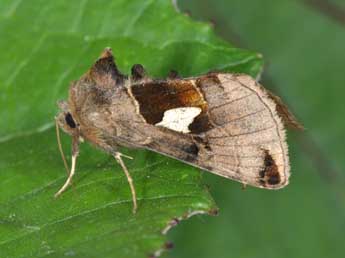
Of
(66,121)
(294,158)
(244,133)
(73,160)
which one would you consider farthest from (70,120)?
(294,158)

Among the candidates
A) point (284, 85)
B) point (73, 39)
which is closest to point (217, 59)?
point (73, 39)

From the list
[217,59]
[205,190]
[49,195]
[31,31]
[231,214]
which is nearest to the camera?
[205,190]

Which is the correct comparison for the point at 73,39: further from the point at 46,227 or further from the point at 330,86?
the point at 330,86

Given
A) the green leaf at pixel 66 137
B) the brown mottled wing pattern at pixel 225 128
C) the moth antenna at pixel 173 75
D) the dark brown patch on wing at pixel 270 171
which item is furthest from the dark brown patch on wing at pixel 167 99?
the dark brown patch on wing at pixel 270 171

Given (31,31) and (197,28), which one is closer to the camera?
(197,28)

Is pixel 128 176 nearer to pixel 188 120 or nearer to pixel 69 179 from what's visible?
pixel 69 179

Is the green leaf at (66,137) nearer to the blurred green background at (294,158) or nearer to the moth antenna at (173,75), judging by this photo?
the moth antenna at (173,75)
